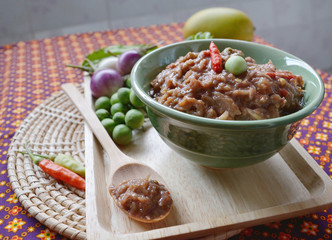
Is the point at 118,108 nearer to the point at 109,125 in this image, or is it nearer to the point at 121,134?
the point at 109,125

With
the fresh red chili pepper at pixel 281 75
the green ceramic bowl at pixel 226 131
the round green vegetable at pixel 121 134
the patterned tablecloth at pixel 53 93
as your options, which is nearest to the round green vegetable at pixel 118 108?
the round green vegetable at pixel 121 134

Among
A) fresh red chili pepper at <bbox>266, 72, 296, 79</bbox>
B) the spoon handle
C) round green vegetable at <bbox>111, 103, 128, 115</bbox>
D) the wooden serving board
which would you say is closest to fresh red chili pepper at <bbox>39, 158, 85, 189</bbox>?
the wooden serving board

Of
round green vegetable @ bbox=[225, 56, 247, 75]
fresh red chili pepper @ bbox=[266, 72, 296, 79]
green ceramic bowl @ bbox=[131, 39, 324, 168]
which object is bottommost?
green ceramic bowl @ bbox=[131, 39, 324, 168]

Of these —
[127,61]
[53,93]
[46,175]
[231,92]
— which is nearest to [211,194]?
[231,92]

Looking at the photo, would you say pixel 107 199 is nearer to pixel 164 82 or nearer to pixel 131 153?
pixel 131 153

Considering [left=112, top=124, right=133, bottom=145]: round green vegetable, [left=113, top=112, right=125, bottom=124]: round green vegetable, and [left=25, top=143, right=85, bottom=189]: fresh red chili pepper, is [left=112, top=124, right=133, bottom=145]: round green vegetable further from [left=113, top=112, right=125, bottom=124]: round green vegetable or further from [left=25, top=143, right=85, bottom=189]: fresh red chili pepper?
[left=25, top=143, right=85, bottom=189]: fresh red chili pepper

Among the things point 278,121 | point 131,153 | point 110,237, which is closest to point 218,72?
point 278,121
